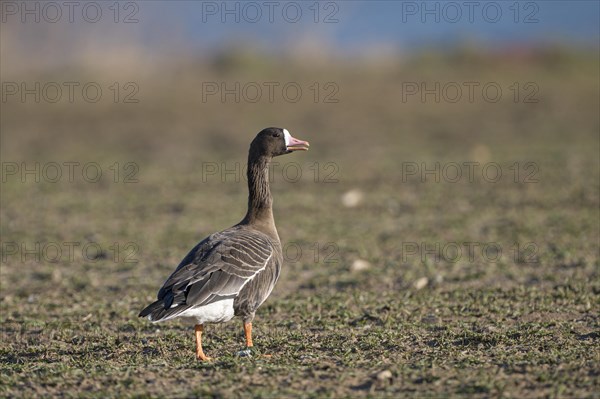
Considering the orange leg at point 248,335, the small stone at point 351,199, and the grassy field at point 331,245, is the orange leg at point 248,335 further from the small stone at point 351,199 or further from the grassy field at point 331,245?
the small stone at point 351,199

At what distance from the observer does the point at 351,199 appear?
17984 mm

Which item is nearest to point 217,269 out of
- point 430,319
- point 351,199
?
point 430,319

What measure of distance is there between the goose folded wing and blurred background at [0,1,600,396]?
1.03 m

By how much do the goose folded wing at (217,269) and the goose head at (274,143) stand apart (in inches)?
49.8

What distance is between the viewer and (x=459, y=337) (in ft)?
28.5

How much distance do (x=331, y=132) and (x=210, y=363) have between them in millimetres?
22396

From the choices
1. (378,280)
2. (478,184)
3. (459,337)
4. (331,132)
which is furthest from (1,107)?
(459,337)

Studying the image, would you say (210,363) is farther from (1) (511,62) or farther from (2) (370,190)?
(1) (511,62)

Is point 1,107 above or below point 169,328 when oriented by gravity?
above

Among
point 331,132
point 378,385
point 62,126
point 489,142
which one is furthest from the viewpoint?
point 62,126

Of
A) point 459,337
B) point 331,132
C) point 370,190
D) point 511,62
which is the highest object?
point 511,62

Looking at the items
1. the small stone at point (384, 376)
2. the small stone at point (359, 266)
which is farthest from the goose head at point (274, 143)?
the small stone at point (384, 376)

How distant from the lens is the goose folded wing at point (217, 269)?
25.7 feet

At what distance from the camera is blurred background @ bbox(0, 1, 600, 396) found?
39.1 ft
